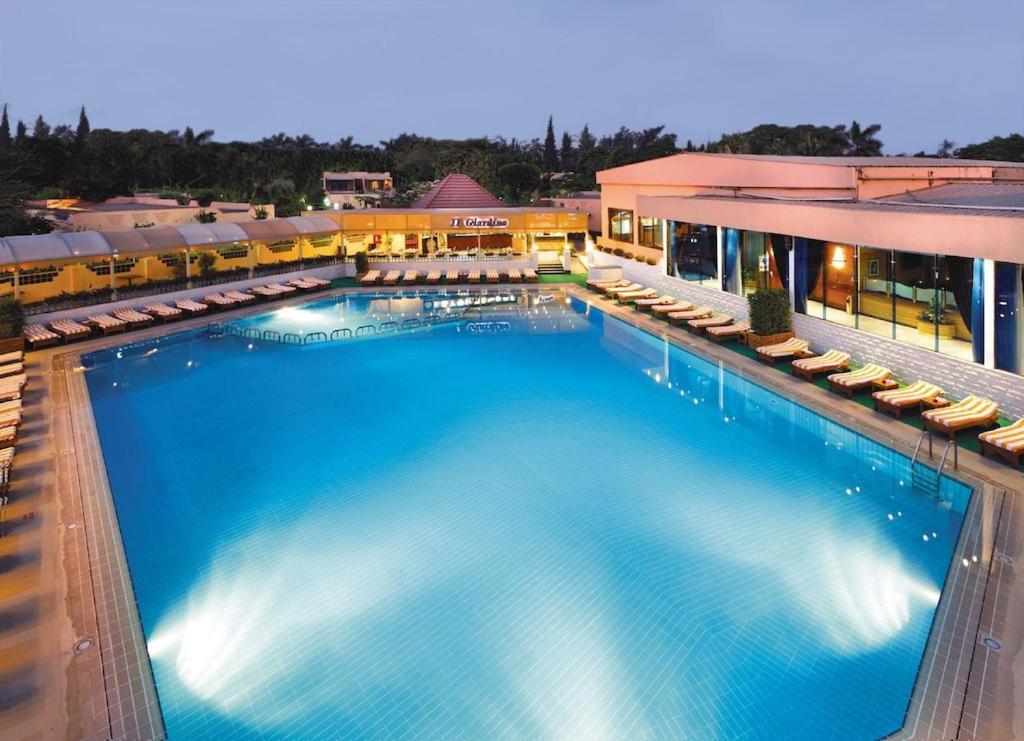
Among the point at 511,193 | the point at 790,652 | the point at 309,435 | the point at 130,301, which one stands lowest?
the point at 790,652

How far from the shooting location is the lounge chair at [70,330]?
18.0 m

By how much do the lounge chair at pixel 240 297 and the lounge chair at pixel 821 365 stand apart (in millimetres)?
17257

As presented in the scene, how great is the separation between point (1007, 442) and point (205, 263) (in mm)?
23591

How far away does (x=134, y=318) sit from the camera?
19797 mm

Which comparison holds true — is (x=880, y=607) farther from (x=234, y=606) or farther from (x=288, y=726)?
(x=234, y=606)

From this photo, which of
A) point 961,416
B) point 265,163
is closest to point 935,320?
point 961,416

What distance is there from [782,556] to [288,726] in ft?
16.7

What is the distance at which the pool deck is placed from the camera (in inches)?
201

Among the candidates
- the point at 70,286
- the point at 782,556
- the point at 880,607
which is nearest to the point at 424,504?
the point at 782,556

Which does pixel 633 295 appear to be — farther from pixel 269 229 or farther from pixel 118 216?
pixel 118 216

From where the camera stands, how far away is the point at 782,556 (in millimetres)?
7363

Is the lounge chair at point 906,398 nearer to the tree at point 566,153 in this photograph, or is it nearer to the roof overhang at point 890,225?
the roof overhang at point 890,225

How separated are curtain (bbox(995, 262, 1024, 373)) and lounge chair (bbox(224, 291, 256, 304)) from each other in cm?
2045

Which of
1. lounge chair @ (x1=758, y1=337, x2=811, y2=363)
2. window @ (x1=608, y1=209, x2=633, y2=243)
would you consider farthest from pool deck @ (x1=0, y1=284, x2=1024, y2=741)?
window @ (x1=608, y1=209, x2=633, y2=243)
